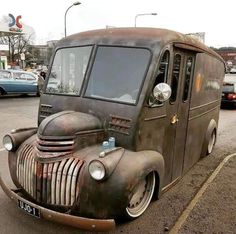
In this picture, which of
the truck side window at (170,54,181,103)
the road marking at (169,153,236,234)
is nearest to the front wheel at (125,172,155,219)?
the road marking at (169,153,236,234)

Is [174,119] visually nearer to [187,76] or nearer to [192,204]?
[187,76]

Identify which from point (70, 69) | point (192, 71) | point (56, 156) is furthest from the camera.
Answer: point (192, 71)

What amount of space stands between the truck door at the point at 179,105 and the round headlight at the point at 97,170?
1660mm

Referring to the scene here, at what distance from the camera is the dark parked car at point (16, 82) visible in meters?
18.5

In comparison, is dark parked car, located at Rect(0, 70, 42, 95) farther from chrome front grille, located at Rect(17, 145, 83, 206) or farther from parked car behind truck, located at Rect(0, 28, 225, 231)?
chrome front grille, located at Rect(17, 145, 83, 206)

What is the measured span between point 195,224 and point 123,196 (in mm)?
1376

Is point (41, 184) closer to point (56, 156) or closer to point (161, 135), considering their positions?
point (56, 156)

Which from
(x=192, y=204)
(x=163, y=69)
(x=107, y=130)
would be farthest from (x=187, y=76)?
(x=192, y=204)

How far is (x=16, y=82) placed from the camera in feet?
62.0

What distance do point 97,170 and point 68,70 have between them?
206 cm

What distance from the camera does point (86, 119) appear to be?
4.29 metres

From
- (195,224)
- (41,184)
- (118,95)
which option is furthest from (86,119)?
(195,224)

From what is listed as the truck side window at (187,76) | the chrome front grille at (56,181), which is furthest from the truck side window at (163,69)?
the chrome front grille at (56,181)

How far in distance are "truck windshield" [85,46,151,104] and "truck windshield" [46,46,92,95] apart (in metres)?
0.21
